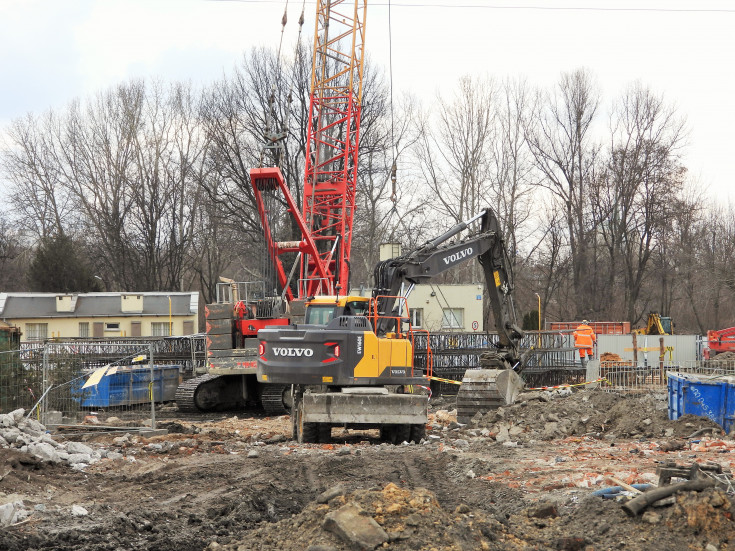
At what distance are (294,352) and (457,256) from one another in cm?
566

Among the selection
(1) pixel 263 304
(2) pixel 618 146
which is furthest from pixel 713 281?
(1) pixel 263 304

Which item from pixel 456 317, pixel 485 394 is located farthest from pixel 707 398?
pixel 456 317

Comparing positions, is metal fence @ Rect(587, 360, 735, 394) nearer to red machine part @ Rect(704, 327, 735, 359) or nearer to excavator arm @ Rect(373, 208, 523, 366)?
excavator arm @ Rect(373, 208, 523, 366)

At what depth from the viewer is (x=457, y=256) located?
1759cm

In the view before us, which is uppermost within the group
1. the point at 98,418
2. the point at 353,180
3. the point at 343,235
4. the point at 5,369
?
the point at 353,180

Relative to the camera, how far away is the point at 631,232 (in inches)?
1801

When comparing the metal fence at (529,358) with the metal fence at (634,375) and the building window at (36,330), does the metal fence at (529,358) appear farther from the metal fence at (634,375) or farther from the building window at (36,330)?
the building window at (36,330)

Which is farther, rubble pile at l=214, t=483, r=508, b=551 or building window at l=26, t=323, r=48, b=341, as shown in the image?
building window at l=26, t=323, r=48, b=341

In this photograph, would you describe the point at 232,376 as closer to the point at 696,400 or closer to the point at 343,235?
the point at 343,235

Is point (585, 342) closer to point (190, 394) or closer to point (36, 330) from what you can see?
point (190, 394)

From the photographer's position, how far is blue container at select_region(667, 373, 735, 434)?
1327cm

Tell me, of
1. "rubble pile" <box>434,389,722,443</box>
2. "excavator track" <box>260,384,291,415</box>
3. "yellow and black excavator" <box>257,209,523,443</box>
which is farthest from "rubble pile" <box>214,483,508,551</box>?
"excavator track" <box>260,384,291,415</box>

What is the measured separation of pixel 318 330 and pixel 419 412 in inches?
83.3

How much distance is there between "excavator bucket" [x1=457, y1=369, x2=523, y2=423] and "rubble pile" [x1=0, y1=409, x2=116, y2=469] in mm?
7239
